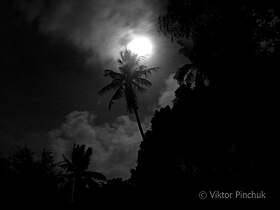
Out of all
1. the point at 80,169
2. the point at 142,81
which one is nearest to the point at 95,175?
the point at 80,169

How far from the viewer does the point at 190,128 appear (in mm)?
15961

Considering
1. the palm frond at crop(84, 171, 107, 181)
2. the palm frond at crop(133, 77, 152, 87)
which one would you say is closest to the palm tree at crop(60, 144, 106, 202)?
the palm frond at crop(84, 171, 107, 181)

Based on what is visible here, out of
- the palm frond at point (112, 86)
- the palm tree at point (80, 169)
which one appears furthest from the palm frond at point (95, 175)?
the palm frond at point (112, 86)

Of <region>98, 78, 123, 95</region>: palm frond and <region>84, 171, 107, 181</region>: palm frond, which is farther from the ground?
<region>98, 78, 123, 95</region>: palm frond

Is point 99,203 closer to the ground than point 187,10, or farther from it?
closer to the ground

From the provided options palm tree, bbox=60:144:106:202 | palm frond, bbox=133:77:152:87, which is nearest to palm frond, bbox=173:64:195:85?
palm frond, bbox=133:77:152:87

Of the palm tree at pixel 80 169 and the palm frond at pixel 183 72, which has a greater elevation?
the palm frond at pixel 183 72

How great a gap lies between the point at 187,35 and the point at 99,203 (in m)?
12.3

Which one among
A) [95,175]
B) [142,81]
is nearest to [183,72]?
[142,81]

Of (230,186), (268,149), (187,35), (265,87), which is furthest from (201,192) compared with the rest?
(187,35)

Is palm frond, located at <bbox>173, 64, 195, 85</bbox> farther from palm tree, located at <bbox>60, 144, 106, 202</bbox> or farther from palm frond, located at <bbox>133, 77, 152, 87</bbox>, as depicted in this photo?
palm tree, located at <bbox>60, 144, 106, 202</bbox>

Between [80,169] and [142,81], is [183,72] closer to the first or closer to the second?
[142,81]

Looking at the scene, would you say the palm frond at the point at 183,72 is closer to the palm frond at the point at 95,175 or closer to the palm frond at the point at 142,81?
the palm frond at the point at 142,81

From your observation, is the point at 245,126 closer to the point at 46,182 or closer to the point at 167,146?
the point at 167,146
